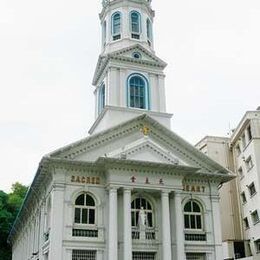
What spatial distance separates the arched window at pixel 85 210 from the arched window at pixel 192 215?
580 centimetres

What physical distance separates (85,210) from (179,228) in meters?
5.42

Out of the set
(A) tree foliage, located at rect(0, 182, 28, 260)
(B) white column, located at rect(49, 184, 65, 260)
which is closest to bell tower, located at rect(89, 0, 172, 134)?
(B) white column, located at rect(49, 184, 65, 260)

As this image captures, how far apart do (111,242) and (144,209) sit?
3579 mm

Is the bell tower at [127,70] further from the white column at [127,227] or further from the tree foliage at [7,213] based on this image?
the tree foliage at [7,213]

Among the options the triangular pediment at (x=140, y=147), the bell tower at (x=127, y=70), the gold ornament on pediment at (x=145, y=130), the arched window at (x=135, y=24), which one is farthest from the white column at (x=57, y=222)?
the arched window at (x=135, y=24)

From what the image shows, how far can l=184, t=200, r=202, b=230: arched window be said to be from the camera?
91.0 feet

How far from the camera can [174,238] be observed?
2636 centimetres

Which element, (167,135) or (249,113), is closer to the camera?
(167,135)

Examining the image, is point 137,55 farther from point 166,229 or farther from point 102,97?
point 166,229

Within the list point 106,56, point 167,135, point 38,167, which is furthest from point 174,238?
point 106,56

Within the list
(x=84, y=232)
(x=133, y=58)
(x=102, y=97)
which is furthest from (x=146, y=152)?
(x=133, y=58)

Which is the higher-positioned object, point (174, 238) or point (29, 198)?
point (29, 198)

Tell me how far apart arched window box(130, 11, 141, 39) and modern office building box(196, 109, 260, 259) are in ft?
39.0

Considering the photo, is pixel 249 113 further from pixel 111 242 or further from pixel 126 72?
pixel 111 242
